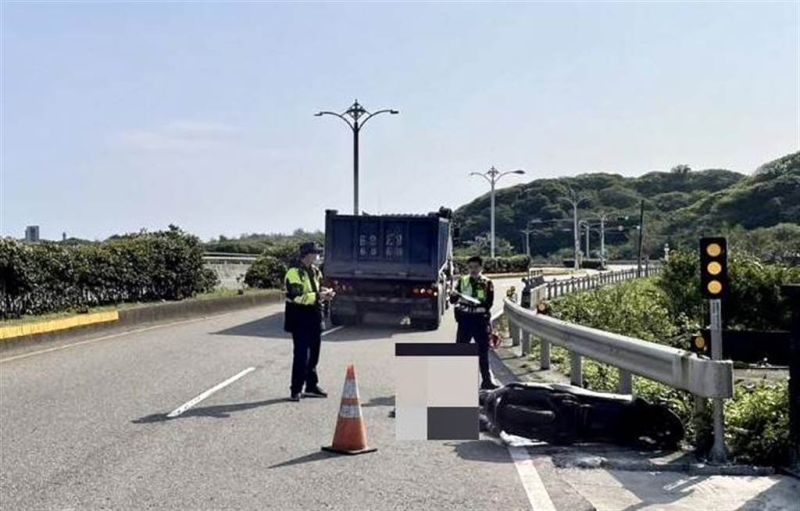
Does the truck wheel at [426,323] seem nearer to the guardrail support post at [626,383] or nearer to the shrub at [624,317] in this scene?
the shrub at [624,317]

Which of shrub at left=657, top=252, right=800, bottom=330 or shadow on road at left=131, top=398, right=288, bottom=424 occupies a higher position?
shrub at left=657, top=252, right=800, bottom=330

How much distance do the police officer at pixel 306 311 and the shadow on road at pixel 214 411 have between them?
1.47 ft

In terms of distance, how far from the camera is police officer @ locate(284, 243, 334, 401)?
1011 cm

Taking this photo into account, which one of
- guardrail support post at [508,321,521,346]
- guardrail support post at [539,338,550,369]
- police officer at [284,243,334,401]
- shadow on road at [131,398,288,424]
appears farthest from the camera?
guardrail support post at [508,321,521,346]

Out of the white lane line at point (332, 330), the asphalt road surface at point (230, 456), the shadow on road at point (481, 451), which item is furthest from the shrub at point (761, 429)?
the white lane line at point (332, 330)

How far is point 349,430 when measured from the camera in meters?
7.34

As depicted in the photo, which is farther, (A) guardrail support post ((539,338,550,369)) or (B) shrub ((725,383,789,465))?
(A) guardrail support post ((539,338,550,369))

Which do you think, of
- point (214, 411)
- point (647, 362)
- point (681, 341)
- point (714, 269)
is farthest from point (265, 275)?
point (714, 269)

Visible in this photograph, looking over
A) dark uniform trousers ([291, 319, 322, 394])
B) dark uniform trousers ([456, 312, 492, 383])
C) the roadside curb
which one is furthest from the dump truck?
dark uniform trousers ([291, 319, 322, 394])

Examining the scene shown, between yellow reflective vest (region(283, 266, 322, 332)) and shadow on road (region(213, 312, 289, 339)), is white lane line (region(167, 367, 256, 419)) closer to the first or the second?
yellow reflective vest (region(283, 266, 322, 332))

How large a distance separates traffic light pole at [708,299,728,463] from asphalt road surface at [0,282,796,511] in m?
0.52

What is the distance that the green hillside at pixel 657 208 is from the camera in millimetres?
98312

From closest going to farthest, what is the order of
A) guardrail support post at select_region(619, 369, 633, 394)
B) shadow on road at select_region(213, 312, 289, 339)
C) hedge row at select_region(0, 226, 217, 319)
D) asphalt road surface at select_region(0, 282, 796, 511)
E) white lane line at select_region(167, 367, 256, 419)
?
asphalt road surface at select_region(0, 282, 796, 511) → guardrail support post at select_region(619, 369, 633, 394) → white lane line at select_region(167, 367, 256, 419) → hedge row at select_region(0, 226, 217, 319) → shadow on road at select_region(213, 312, 289, 339)

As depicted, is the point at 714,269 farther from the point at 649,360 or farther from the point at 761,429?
the point at 761,429
